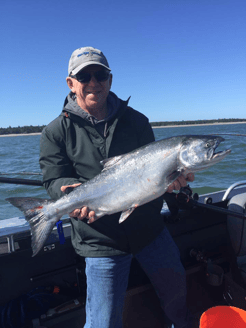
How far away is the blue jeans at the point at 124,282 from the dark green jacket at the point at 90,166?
0.42 ft

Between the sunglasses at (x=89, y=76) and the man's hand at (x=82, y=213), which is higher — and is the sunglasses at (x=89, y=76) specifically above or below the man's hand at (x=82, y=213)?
above

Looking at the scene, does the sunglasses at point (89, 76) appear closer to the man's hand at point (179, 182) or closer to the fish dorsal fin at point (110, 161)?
the fish dorsal fin at point (110, 161)

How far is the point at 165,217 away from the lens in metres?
3.65

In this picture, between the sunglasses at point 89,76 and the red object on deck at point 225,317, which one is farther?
the red object on deck at point 225,317

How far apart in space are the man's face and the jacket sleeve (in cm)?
43

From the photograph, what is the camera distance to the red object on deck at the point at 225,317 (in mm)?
2639

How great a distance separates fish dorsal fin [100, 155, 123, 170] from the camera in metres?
2.46

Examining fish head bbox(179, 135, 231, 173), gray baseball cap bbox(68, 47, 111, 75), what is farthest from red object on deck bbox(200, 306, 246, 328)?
gray baseball cap bbox(68, 47, 111, 75)

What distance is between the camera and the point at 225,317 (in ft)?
8.81

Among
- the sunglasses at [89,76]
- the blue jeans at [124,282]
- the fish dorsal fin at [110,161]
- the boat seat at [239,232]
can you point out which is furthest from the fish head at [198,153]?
the boat seat at [239,232]

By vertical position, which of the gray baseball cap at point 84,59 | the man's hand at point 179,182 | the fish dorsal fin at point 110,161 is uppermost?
the gray baseball cap at point 84,59

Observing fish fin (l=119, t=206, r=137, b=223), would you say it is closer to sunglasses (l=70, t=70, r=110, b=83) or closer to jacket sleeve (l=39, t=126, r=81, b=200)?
jacket sleeve (l=39, t=126, r=81, b=200)

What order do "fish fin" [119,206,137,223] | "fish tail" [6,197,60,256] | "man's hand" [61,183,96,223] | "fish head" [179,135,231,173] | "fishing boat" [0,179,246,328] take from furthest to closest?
"fishing boat" [0,179,246,328], "fish tail" [6,197,60,256], "man's hand" [61,183,96,223], "fish fin" [119,206,137,223], "fish head" [179,135,231,173]

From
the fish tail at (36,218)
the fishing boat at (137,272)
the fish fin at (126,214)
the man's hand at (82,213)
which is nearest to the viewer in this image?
the fish fin at (126,214)
